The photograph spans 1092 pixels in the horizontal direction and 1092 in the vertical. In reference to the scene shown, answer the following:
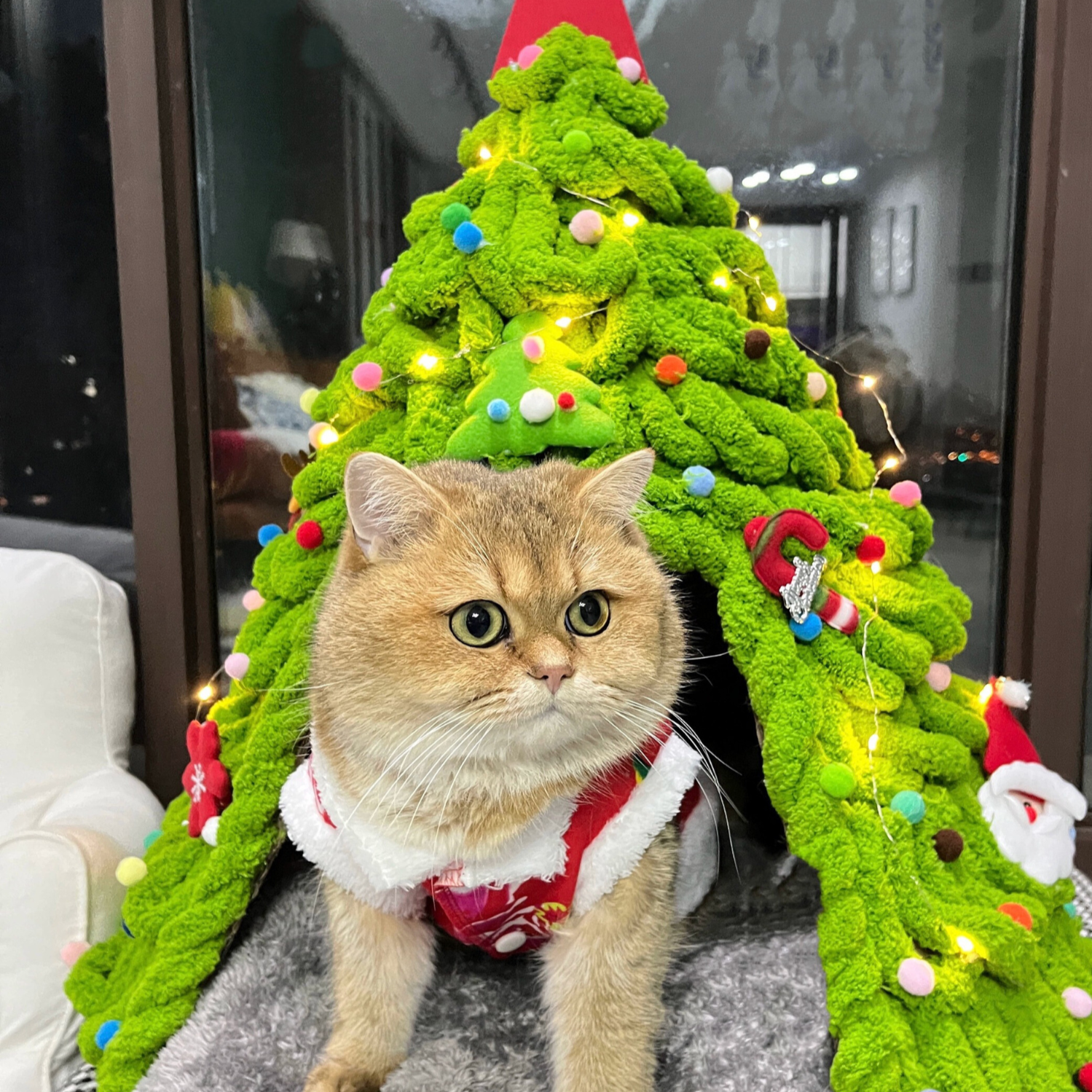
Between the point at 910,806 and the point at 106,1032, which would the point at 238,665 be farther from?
the point at 910,806

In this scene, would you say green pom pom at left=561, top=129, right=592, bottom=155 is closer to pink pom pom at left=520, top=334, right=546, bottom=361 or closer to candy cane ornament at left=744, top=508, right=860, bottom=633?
pink pom pom at left=520, top=334, right=546, bottom=361

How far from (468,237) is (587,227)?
6.1 inches

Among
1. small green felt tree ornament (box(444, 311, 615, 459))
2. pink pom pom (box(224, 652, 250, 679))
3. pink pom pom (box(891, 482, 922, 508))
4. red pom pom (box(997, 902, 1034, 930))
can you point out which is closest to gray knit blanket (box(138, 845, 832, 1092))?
red pom pom (box(997, 902, 1034, 930))

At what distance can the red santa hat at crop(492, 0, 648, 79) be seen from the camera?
1.16m

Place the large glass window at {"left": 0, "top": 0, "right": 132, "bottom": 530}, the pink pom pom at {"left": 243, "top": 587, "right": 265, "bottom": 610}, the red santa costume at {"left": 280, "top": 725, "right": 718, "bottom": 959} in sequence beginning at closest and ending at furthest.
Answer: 1. the red santa costume at {"left": 280, "top": 725, "right": 718, "bottom": 959}
2. the pink pom pom at {"left": 243, "top": 587, "right": 265, "bottom": 610}
3. the large glass window at {"left": 0, "top": 0, "right": 132, "bottom": 530}

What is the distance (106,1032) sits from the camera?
3.37 feet

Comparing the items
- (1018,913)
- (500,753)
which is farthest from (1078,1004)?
(500,753)

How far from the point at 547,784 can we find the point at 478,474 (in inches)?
14.4

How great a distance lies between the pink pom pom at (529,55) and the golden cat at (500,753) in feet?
1.93

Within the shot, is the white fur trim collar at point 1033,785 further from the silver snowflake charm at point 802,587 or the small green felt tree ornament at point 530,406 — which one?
the small green felt tree ornament at point 530,406

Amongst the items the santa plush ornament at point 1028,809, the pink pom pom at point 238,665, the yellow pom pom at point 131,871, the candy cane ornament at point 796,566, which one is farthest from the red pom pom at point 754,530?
the yellow pom pom at point 131,871

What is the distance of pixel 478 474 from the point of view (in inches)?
37.6

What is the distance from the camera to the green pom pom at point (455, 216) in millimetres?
1034

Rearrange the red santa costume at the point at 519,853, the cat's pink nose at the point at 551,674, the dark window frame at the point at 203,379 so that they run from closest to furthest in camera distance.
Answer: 1. the cat's pink nose at the point at 551,674
2. the red santa costume at the point at 519,853
3. the dark window frame at the point at 203,379
